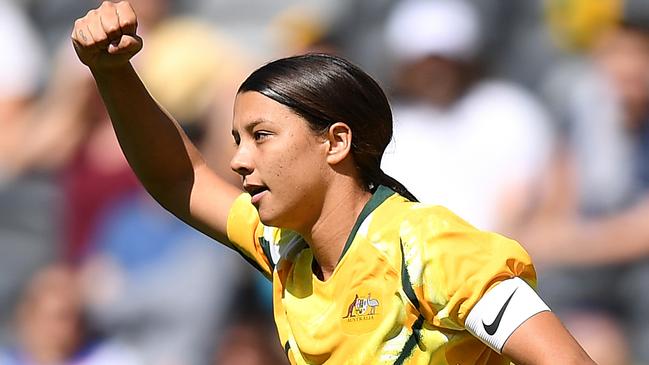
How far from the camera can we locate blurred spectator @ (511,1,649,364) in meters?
6.23

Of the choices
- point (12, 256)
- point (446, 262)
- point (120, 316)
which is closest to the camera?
point (446, 262)

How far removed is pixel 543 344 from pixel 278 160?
0.79 metres

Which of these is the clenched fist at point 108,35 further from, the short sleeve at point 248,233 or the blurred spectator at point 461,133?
the blurred spectator at point 461,133

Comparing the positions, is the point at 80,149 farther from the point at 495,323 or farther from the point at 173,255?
the point at 495,323

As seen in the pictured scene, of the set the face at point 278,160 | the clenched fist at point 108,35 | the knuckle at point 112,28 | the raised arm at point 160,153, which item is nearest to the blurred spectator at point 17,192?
the raised arm at point 160,153

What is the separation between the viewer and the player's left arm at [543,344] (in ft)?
9.83

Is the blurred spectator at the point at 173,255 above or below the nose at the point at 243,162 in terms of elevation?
below

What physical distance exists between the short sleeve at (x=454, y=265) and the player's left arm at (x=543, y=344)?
0.38 feet

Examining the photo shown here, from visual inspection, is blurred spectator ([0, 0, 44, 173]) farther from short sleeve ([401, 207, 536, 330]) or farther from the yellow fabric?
short sleeve ([401, 207, 536, 330])

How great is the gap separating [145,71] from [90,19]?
395cm

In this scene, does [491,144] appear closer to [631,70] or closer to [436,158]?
[436,158]

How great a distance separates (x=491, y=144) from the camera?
655 cm

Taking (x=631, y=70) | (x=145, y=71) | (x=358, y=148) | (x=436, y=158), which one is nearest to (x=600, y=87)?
(x=631, y=70)

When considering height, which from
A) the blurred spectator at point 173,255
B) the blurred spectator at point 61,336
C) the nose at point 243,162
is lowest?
the blurred spectator at point 61,336
